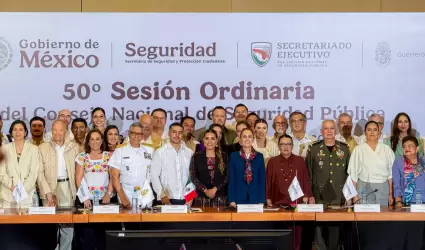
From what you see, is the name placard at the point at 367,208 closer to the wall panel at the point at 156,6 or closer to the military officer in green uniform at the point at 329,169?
the military officer in green uniform at the point at 329,169

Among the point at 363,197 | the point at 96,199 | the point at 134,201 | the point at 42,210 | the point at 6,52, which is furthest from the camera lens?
the point at 6,52

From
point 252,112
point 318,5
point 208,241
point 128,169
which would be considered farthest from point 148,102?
point 208,241

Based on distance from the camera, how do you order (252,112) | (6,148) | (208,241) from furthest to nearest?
(252,112)
(6,148)
(208,241)

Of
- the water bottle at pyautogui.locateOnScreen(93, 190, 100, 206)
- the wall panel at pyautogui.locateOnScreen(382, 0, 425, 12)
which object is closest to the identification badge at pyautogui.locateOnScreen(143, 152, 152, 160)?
the water bottle at pyautogui.locateOnScreen(93, 190, 100, 206)

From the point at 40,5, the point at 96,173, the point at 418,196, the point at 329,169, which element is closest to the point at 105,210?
the point at 96,173

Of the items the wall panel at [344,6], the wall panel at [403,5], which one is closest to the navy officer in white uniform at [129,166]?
the wall panel at [344,6]

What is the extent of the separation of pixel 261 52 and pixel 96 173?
106 inches

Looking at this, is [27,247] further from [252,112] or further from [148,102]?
[252,112]

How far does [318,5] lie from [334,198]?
8.85ft

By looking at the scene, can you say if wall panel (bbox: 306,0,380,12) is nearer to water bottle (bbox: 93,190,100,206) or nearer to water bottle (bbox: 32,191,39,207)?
water bottle (bbox: 93,190,100,206)

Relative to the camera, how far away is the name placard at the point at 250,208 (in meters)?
5.23

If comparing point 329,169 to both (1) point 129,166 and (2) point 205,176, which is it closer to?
(2) point 205,176

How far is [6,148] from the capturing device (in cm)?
577

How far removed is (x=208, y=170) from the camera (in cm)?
584
